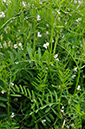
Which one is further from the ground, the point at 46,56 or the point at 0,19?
the point at 0,19

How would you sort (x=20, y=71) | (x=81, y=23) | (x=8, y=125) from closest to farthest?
1. (x=8, y=125)
2. (x=20, y=71)
3. (x=81, y=23)

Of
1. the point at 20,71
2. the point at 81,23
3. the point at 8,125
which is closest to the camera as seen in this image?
the point at 8,125

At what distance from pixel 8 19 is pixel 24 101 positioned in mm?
450

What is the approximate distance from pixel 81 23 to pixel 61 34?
0.14 metres

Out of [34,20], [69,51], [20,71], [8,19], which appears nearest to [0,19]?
[8,19]

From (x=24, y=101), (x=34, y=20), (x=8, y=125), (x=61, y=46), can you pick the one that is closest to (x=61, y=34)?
(x=61, y=46)

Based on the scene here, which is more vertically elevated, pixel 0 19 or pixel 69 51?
pixel 0 19

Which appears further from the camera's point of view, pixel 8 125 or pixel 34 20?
pixel 34 20

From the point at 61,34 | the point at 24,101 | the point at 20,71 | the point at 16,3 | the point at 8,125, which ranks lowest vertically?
the point at 8,125

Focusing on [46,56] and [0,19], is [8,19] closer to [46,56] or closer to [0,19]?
[0,19]

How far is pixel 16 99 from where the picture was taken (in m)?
0.97

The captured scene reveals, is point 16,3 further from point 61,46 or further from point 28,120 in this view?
point 28,120

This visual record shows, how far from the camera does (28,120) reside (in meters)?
0.99

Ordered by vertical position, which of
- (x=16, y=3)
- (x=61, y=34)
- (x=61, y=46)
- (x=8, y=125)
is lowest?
(x=8, y=125)
